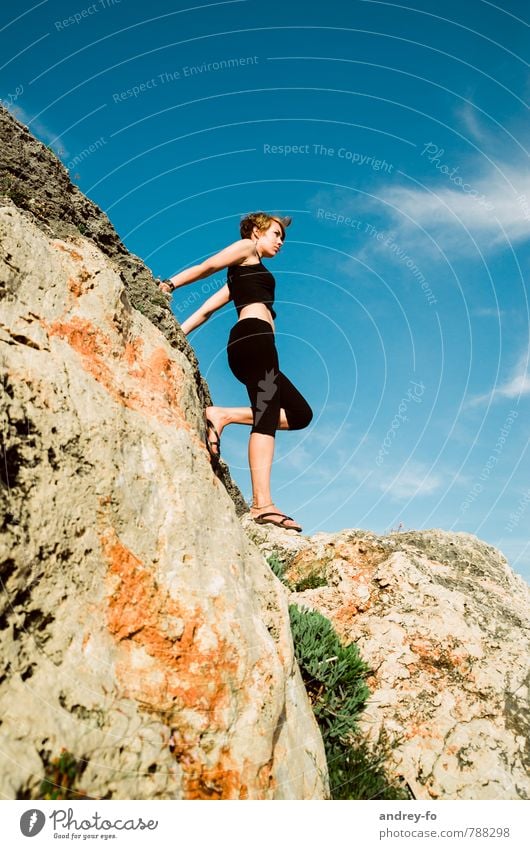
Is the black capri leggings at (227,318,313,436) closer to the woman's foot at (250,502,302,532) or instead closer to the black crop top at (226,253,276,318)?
the black crop top at (226,253,276,318)

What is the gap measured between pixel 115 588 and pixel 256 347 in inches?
165

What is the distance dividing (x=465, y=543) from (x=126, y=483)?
18.5 ft

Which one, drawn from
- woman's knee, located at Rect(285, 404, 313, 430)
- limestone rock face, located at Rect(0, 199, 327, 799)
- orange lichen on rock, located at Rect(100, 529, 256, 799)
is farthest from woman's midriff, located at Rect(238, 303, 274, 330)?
orange lichen on rock, located at Rect(100, 529, 256, 799)

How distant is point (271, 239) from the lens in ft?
25.1

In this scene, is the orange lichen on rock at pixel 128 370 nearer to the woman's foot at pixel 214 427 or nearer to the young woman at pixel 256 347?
the woman's foot at pixel 214 427

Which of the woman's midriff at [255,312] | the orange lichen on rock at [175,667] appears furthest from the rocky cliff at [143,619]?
the woman's midriff at [255,312]

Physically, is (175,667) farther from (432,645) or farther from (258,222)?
(258,222)

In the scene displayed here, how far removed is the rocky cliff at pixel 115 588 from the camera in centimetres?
316

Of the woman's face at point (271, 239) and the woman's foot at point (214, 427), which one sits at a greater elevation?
the woman's face at point (271, 239)

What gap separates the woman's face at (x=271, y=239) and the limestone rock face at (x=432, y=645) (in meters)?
3.77

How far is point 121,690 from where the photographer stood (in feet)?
11.1

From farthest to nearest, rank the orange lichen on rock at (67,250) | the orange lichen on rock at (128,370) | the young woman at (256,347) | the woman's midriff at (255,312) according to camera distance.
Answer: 1. the woman's midriff at (255,312)
2. the young woman at (256,347)
3. the orange lichen on rock at (67,250)
4. the orange lichen on rock at (128,370)

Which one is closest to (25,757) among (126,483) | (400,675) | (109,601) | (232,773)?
(109,601)
